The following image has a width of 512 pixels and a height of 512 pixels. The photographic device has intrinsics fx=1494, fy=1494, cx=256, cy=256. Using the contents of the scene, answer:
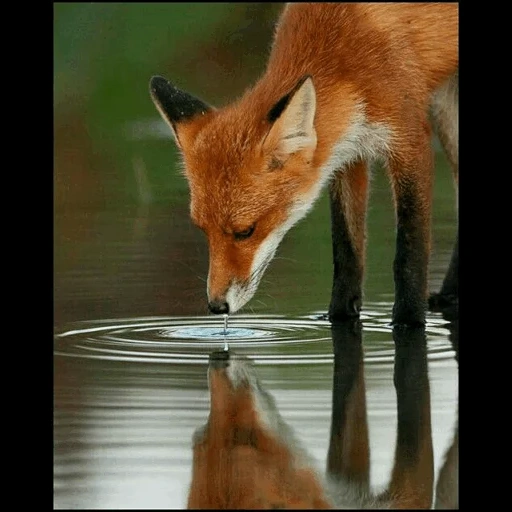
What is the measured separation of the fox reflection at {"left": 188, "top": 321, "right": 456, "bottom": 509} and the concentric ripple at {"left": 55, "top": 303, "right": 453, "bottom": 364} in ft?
1.46

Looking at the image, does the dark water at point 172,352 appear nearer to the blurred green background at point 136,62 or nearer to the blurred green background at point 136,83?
the blurred green background at point 136,83

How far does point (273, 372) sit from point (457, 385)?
116 centimetres

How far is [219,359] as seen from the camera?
9.37 meters

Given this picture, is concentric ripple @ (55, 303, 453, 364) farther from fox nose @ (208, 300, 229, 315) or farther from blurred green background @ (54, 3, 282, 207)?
blurred green background @ (54, 3, 282, 207)

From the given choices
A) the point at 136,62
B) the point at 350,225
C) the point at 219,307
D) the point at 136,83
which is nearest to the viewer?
the point at 219,307

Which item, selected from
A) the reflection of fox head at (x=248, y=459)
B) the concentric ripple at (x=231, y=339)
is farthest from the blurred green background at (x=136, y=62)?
the reflection of fox head at (x=248, y=459)

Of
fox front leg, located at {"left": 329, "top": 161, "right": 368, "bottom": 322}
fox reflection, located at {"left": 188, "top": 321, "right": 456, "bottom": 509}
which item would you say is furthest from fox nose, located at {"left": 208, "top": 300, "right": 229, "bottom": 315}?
fox front leg, located at {"left": 329, "top": 161, "right": 368, "bottom": 322}

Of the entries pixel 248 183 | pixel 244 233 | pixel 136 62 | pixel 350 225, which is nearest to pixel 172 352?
pixel 244 233

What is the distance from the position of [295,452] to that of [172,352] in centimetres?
275

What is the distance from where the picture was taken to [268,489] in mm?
6340

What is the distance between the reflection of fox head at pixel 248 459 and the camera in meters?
6.23

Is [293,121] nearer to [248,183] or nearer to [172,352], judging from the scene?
[248,183]
